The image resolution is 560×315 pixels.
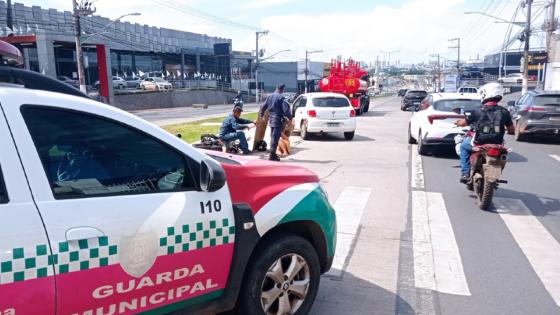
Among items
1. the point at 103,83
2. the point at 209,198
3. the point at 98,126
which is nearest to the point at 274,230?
the point at 209,198

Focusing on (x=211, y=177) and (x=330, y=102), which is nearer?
(x=211, y=177)

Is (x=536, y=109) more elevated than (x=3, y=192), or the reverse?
(x=3, y=192)

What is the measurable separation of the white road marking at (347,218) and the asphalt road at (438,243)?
1cm

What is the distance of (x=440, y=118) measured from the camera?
37.1ft

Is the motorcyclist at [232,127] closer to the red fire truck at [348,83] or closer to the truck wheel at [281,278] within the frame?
the truck wheel at [281,278]

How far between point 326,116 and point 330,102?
732 millimetres

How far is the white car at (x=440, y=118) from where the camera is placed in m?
11.2

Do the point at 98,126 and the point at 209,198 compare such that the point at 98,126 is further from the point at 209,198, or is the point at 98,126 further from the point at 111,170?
the point at 209,198

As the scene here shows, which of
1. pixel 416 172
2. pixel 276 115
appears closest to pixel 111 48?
pixel 276 115

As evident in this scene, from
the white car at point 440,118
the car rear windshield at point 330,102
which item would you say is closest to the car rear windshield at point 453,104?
the white car at point 440,118

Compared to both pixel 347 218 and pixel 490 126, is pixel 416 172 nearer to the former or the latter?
pixel 490 126

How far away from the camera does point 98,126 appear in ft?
8.22

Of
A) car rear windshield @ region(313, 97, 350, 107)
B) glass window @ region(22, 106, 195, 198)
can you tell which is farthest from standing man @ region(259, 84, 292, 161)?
glass window @ region(22, 106, 195, 198)

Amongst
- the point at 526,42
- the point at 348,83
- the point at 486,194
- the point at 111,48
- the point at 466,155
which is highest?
the point at 111,48
